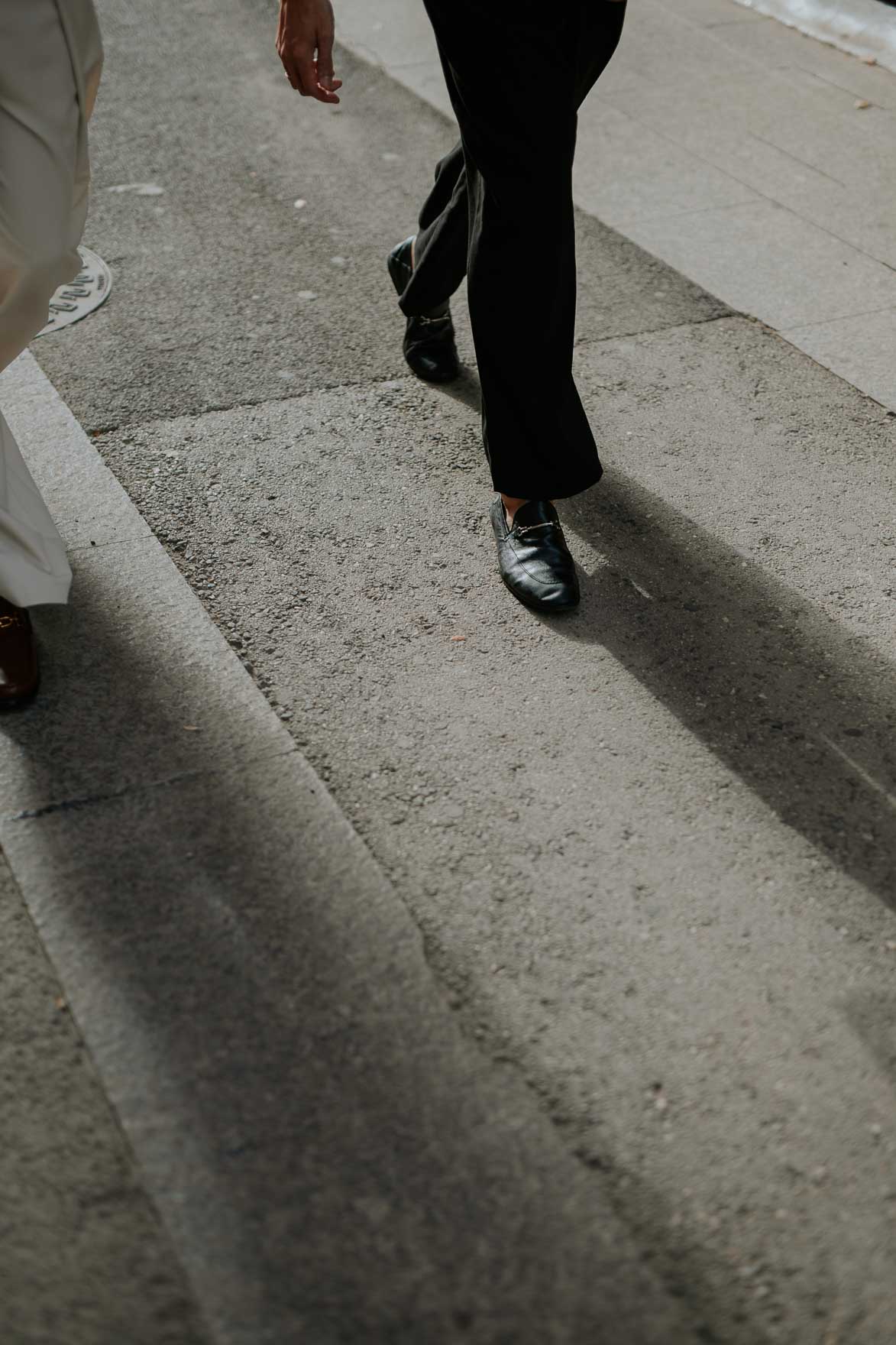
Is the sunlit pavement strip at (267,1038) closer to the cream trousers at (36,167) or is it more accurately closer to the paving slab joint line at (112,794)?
the paving slab joint line at (112,794)

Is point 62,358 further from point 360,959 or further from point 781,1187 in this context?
point 781,1187

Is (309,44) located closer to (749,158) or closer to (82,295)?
(82,295)

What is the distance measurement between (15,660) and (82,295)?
2.20m

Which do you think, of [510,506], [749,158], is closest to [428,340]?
[510,506]

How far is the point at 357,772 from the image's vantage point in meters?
2.75

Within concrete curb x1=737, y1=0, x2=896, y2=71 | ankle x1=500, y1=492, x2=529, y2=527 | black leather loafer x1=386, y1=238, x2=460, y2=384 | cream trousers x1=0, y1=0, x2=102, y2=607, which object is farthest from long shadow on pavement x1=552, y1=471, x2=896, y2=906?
concrete curb x1=737, y1=0, x2=896, y2=71

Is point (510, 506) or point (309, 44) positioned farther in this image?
point (510, 506)

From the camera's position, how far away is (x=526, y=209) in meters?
2.90

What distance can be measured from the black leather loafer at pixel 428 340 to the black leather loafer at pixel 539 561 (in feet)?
3.27

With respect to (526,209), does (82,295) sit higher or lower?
lower

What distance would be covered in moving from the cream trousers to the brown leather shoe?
0.15ft

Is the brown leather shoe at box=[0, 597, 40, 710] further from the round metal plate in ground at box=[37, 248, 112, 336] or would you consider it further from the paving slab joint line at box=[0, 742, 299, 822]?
the round metal plate in ground at box=[37, 248, 112, 336]

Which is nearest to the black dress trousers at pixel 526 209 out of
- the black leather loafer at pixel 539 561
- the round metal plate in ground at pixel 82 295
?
the black leather loafer at pixel 539 561

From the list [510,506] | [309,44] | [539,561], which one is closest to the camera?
[309,44]
